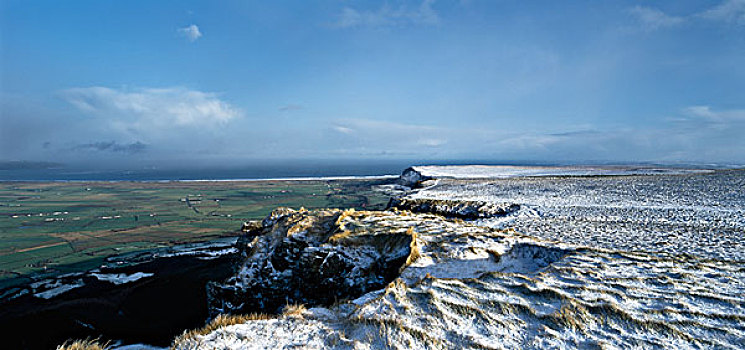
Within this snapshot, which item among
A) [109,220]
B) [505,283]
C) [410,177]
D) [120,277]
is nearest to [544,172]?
[410,177]

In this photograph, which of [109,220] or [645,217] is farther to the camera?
[109,220]

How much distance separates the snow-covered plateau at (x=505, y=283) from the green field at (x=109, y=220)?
2144 centimetres

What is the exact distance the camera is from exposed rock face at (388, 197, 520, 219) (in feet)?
55.9

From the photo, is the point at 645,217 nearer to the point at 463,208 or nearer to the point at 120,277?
the point at 463,208

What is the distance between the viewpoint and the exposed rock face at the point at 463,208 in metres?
17.0

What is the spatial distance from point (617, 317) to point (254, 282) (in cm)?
968

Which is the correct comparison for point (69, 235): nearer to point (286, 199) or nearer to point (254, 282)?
point (286, 199)

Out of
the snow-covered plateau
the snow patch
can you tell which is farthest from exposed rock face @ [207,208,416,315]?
the snow patch

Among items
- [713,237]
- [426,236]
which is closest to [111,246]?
[426,236]

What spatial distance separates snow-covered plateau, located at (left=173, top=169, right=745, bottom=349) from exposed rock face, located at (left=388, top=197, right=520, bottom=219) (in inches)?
109

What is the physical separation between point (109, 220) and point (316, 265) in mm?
42037

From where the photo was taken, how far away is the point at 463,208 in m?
18.2

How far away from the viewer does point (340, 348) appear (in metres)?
4.38

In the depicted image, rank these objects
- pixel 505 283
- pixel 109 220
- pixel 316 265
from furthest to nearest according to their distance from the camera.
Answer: pixel 109 220 → pixel 316 265 → pixel 505 283
